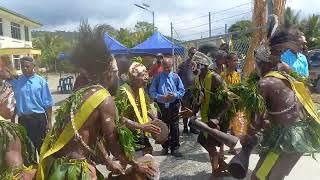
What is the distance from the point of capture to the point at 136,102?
5398 mm

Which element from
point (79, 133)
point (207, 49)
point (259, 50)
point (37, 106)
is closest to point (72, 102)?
point (79, 133)

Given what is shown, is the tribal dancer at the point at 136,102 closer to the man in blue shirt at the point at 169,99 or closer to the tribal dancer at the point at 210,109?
the tribal dancer at the point at 210,109

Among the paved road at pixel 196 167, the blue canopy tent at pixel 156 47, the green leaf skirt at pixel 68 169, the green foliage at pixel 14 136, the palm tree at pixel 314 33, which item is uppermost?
the palm tree at pixel 314 33

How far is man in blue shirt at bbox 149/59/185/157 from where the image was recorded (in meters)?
7.86

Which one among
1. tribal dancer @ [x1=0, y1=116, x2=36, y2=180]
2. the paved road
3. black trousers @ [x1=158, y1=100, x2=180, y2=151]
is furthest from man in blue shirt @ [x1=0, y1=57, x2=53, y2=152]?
tribal dancer @ [x1=0, y1=116, x2=36, y2=180]

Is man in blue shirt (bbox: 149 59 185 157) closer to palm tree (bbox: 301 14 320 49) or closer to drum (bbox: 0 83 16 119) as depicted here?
drum (bbox: 0 83 16 119)

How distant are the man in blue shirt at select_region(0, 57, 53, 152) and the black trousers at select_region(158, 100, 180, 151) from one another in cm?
208

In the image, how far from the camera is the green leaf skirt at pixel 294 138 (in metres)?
3.94

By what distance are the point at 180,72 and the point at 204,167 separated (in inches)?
144

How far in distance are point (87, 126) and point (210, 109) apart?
136 inches

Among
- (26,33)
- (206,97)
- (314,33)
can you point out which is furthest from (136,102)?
(26,33)

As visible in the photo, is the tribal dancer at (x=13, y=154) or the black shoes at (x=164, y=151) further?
the black shoes at (x=164, y=151)

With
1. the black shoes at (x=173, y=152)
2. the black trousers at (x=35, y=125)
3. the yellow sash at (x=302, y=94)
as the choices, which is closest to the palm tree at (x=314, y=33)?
the black shoes at (x=173, y=152)

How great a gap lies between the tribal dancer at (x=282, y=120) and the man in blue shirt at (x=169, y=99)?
364 centimetres
